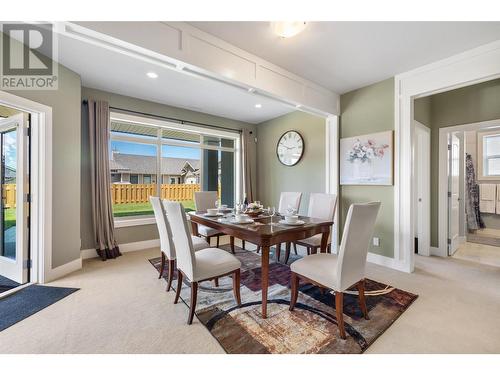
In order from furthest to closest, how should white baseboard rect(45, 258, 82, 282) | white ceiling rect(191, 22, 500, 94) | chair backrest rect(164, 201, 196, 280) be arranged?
Result: white baseboard rect(45, 258, 82, 282) → white ceiling rect(191, 22, 500, 94) → chair backrest rect(164, 201, 196, 280)

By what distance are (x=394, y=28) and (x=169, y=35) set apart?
209 cm

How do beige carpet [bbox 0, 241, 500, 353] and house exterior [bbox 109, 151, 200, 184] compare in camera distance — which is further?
house exterior [bbox 109, 151, 200, 184]

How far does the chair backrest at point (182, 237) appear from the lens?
173cm

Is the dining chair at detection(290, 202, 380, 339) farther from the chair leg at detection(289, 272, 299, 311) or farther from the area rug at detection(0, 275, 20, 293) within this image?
the area rug at detection(0, 275, 20, 293)

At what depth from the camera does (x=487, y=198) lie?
5.05m

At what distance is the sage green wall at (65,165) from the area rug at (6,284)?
371mm

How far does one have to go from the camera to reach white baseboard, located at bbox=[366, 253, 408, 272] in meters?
2.96

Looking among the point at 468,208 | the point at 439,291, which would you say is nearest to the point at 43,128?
the point at 439,291

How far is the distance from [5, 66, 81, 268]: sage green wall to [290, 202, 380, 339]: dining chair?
2.87 m

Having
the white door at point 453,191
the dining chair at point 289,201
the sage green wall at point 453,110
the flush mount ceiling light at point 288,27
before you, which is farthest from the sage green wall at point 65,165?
the white door at point 453,191

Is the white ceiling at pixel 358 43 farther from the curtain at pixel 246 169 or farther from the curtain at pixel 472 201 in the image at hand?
the curtain at pixel 472 201

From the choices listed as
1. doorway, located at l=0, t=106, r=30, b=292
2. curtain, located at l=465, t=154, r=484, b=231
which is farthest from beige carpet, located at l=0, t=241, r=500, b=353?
curtain, located at l=465, t=154, r=484, b=231

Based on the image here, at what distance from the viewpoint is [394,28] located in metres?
2.07

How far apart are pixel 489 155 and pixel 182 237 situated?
23.3 feet
